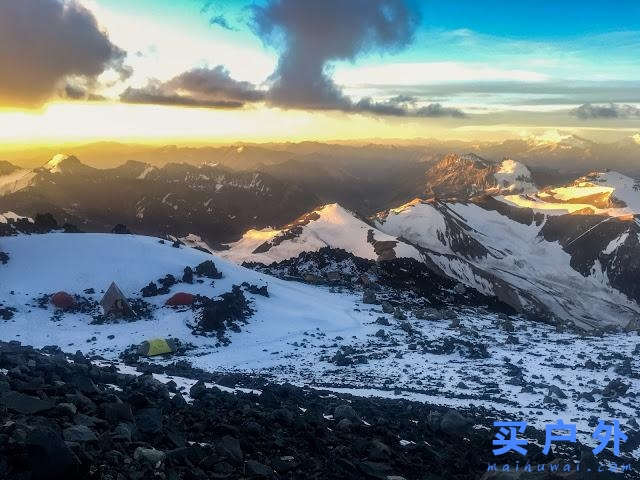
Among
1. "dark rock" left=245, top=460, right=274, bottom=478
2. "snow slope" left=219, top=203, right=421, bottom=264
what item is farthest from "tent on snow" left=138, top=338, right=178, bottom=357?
"snow slope" left=219, top=203, right=421, bottom=264

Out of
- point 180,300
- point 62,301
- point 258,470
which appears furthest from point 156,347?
point 258,470

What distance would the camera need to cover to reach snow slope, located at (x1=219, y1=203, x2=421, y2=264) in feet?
438

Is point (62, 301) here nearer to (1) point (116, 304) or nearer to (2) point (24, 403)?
(1) point (116, 304)

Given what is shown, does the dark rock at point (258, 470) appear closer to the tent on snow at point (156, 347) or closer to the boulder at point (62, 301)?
the tent on snow at point (156, 347)

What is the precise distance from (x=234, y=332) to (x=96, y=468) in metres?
36.2

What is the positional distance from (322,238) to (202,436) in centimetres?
13083

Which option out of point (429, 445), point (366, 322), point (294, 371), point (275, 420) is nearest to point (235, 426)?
point (275, 420)

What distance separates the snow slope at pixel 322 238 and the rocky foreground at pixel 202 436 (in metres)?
104

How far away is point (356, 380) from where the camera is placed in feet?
109

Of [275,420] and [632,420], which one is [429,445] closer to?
[275,420]

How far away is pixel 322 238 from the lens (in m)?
145

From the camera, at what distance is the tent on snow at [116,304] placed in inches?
1875

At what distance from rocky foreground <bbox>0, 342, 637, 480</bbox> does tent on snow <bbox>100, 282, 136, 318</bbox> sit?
26.4 metres

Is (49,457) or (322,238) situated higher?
→ (49,457)
